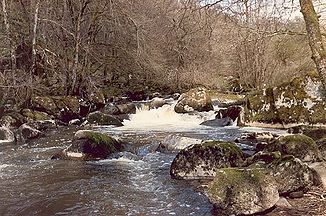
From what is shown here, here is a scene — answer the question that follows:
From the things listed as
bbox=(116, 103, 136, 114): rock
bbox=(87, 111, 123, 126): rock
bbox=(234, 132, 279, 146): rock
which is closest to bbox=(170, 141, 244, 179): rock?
bbox=(234, 132, 279, 146): rock

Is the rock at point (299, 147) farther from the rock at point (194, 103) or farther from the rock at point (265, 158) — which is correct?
the rock at point (194, 103)

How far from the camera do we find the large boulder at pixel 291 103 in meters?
12.5

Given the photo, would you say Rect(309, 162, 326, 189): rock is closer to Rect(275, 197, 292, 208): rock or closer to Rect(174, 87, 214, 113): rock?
Rect(275, 197, 292, 208): rock

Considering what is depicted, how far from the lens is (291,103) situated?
1296 centimetres

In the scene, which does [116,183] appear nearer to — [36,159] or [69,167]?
[69,167]

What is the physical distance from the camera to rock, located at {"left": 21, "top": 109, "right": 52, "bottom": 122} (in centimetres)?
1507

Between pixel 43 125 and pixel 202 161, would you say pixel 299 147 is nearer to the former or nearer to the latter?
pixel 202 161

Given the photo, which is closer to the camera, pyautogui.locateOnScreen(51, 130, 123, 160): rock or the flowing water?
the flowing water

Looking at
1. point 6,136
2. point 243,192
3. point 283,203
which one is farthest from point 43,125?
point 283,203

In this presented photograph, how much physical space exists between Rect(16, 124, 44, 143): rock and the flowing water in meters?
0.67

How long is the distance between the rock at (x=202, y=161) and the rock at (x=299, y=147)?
0.85 m

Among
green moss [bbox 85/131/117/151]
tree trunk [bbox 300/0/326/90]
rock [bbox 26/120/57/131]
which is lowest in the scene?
green moss [bbox 85/131/117/151]

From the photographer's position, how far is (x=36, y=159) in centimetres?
942

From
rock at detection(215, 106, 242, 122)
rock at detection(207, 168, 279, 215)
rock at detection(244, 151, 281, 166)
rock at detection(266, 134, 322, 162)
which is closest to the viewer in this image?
rock at detection(207, 168, 279, 215)
